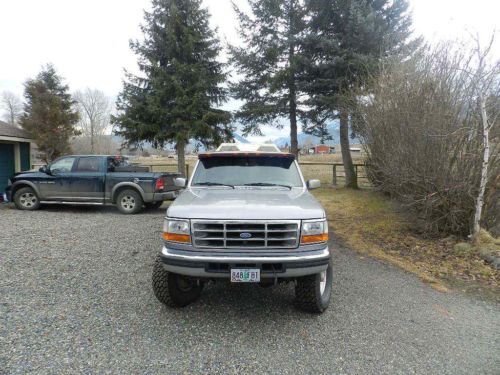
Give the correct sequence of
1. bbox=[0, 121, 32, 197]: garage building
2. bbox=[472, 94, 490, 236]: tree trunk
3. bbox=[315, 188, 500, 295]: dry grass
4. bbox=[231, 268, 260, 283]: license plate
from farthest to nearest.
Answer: bbox=[0, 121, 32, 197]: garage building → bbox=[472, 94, 490, 236]: tree trunk → bbox=[315, 188, 500, 295]: dry grass → bbox=[231, 268, 260, 283]: license plate

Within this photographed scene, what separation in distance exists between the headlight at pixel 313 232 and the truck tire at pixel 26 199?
996 centimetres

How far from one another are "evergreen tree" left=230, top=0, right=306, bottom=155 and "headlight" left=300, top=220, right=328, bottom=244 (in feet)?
43.2

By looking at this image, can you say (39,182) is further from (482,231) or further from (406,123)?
(482,231)

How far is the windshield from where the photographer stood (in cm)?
452

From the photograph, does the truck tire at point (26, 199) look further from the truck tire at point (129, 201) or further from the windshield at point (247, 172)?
the windshield at point (247, 172)

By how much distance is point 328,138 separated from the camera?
17.5 m

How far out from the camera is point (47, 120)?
23.9 metres

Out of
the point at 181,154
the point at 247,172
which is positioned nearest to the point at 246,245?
the point at 247,172

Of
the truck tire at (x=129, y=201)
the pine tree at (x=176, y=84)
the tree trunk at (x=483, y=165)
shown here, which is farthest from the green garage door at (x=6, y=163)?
the tree trunk at (x=483, y=165)

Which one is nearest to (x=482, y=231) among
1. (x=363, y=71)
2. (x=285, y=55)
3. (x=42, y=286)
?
(x=42, y=286)

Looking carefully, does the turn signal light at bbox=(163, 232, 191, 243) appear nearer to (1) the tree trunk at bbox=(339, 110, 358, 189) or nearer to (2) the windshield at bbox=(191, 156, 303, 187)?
(2) the windshield at bbox=(191, 156, 303, 187)

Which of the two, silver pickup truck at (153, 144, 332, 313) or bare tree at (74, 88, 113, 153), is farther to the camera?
bare tree at (74, 88, 113, 153)

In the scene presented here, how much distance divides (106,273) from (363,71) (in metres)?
12.5

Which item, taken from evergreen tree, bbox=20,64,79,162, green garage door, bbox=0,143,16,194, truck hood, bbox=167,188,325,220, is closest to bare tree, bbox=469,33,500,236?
truck hood, bbox=167,188,325,220
